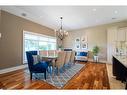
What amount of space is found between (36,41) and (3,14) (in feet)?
8.36

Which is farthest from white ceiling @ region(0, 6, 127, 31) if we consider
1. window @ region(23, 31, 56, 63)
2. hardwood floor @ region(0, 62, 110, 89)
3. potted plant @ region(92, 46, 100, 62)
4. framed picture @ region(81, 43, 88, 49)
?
framed picture @ region(81, 43, 88, 49)

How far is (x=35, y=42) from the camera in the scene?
6676mm

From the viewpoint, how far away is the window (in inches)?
231

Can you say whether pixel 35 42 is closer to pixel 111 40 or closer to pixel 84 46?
pixel 84 46

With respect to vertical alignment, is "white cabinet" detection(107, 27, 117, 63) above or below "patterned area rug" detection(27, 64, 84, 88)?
above

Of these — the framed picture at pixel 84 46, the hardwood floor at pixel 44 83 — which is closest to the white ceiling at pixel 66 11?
the hardwood floor at pixel 44 83

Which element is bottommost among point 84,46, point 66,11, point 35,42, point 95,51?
point 95,51

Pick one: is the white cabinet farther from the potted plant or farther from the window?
the window

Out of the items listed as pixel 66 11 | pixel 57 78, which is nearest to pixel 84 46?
pixel 66 11

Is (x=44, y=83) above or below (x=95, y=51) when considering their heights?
below

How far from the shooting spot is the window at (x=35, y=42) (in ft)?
19.3

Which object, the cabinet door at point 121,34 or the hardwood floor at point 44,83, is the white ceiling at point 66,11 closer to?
the cabinet door at point 121,34

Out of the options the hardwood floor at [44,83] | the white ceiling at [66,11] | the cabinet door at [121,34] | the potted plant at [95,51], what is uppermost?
the white ceiling at [66,11]
